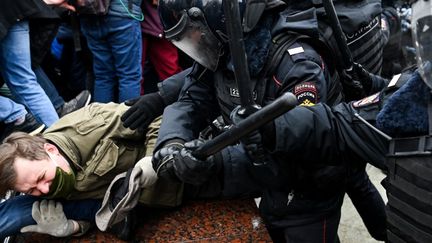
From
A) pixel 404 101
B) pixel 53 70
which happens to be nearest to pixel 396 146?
pixel 404 101

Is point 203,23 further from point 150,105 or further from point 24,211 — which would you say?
point 24,211

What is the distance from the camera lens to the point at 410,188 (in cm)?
148

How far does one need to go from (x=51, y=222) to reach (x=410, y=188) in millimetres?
1650

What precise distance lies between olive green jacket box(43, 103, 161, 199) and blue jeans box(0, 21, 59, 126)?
106 cm

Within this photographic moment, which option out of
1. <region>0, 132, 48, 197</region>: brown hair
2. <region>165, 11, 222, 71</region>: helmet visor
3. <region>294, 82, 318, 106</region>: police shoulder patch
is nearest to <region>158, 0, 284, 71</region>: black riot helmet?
<region>165, 11, 222, 71</region>: helmet visor

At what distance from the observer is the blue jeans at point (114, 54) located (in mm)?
3762

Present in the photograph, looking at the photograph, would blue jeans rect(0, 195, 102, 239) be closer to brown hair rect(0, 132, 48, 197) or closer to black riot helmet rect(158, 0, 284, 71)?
brown hair rect(0, 132, 48, 197)

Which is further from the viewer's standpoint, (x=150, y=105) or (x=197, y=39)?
(x=150, y=105)

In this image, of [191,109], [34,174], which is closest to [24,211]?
[34,174]

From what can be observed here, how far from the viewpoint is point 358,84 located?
2434 millimetres

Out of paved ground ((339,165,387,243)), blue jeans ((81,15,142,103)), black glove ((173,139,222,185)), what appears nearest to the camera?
black glove ((173,139,222,185))

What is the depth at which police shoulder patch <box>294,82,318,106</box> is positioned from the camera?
6.46 ft

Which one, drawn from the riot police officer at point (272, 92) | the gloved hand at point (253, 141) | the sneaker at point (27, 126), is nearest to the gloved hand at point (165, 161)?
the riot police officer at point (272, 92)

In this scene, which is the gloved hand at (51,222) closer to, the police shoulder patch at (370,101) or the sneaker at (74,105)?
the police shoulder patch at (370,101)
